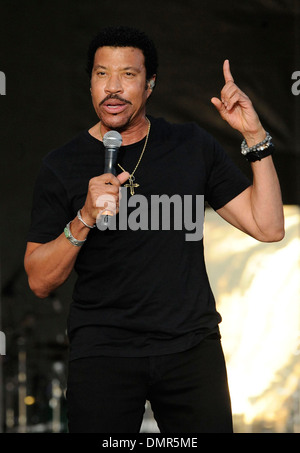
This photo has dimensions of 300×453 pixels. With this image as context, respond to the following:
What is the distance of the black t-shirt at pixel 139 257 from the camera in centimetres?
228

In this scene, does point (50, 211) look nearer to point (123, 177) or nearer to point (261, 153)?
point (123, 177)

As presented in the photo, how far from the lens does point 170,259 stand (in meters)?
2.32

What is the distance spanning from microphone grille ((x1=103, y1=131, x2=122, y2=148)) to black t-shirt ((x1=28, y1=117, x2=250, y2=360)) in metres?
0.12

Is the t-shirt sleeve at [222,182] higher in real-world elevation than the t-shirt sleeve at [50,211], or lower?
higher

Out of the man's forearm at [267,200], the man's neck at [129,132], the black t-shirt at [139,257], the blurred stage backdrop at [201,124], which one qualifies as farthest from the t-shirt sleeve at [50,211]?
the blurred stage backdrop at [201,124]

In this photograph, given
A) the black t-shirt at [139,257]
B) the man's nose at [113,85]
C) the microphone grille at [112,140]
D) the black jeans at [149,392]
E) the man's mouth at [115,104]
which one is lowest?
the black jeans at [149,392]

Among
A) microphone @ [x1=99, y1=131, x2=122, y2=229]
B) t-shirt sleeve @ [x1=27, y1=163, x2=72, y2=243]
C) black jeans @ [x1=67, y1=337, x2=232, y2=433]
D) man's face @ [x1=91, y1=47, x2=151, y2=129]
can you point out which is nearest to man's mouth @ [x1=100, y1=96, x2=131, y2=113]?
man's face @ [x1=91, y1=47, x2=151, y2=129]

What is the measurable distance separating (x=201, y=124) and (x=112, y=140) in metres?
2.32

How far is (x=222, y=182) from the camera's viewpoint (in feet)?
8.30

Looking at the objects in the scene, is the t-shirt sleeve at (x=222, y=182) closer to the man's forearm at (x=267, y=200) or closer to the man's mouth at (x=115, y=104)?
the man's forearm at (x=267, y=200)

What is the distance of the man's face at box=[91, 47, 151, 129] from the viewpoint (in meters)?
2.44

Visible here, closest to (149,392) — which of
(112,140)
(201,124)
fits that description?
(112,140)
